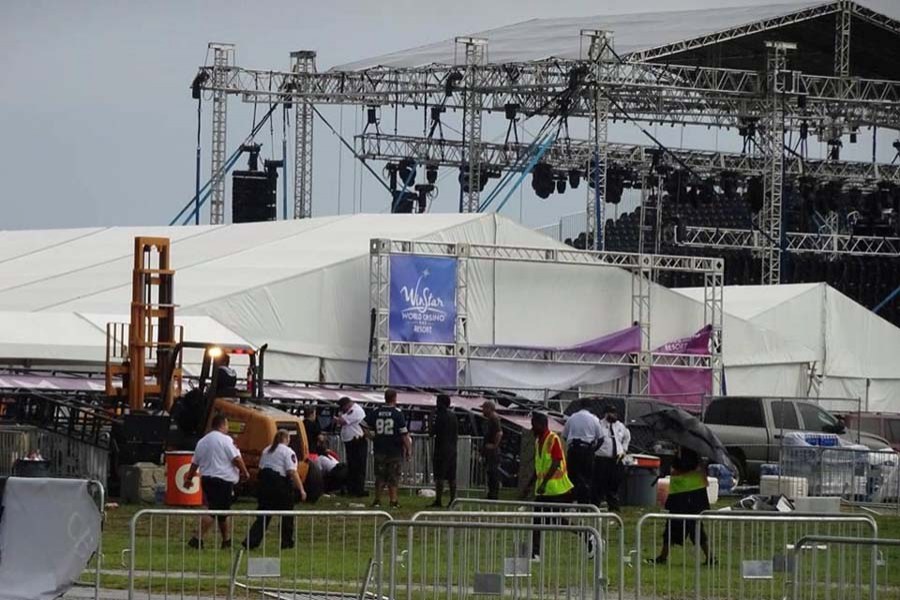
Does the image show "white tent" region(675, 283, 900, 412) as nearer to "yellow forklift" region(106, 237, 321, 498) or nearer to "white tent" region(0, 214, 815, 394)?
"white tent" region(0, 214, 815, 394)

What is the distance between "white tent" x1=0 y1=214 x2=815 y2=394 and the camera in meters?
41.9

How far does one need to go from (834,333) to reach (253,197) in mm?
19860

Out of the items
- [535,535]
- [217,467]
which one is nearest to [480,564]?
[535,535]

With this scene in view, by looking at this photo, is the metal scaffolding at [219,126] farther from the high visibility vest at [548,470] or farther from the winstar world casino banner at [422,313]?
the high visibility vest at [548,470]

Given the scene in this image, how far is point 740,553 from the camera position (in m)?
16.2

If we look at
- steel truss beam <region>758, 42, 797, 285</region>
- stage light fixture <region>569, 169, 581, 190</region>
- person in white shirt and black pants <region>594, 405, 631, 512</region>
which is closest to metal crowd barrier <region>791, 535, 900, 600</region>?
person in white shirt and black pants <region>594, 405, 631, 512</region>

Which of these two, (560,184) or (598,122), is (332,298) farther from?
(560,184)

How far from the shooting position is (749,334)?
49375mm

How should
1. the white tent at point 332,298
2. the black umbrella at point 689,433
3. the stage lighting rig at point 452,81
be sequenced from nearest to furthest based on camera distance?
the black umbrella at point 689,433 < the white tent at point 332,298 < the stage lighting rig at point 452,81

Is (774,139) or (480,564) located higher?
(774,139)

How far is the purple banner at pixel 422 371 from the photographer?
4319 centimetres

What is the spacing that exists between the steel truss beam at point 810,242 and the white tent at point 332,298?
15047 millimetres

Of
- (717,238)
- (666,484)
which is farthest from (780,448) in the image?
(717,238)

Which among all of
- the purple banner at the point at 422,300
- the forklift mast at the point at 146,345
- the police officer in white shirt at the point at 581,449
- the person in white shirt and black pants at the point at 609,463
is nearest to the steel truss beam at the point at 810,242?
the purple banner at the point at 422,300
